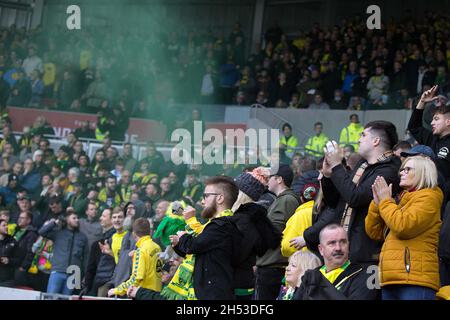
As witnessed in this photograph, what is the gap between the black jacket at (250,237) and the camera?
231 inches

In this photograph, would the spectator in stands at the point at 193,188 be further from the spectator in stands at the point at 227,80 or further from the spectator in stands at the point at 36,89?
the spectator in stands at the point at 36,89

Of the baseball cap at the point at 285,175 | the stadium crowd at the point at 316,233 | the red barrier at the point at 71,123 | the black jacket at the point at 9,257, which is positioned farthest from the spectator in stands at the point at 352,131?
the baseball cap at the point at 285,175

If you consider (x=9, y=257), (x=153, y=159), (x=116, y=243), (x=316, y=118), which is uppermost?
(x=316, y=118)

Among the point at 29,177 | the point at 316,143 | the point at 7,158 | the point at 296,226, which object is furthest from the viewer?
the point at 7,158

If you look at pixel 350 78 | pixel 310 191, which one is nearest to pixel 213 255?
pixel 310 191

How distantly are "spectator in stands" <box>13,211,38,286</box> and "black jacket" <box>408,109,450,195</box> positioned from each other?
6594mm

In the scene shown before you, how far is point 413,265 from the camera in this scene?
5.34 meters

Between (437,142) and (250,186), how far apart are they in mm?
1621

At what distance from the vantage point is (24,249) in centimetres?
1216

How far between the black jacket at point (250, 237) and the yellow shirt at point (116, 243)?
15.2 ft

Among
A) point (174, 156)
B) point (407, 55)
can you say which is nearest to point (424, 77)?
point (407, 55)

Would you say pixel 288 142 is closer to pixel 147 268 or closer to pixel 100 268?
pixel 100 268

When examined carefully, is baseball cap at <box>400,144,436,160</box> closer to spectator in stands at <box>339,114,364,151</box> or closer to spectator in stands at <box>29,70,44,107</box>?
spectator in stands at <box>339,114,364,151</box>
